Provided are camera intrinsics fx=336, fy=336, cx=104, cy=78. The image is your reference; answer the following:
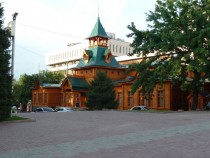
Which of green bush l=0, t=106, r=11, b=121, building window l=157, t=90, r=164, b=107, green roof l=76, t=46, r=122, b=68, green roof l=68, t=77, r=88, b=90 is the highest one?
green roof l=76, t=46, r=122, b=68

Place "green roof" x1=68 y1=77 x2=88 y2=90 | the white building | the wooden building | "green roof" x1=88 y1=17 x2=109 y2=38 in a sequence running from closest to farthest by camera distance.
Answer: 1. the wooden building
2. "green roof" x1=68 y1=77 x2=88 y2=90
3. "green roof" x1=88 y1=17 x2=109 y2=38
4. the white building

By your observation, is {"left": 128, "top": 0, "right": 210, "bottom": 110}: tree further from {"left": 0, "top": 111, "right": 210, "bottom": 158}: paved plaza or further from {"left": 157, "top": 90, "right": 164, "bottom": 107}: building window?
{"left": 0, "top": 111, "right": 210, "bottom": 158}: paved plaza

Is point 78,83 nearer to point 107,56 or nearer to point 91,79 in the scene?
point 91,79

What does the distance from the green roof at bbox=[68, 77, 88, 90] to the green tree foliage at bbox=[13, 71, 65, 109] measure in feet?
47.6

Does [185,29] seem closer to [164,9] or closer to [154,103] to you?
[164,9]

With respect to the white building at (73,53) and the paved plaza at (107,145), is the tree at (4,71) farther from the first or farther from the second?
the white building at (73,53)

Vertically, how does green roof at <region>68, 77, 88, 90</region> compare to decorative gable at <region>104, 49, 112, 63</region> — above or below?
below

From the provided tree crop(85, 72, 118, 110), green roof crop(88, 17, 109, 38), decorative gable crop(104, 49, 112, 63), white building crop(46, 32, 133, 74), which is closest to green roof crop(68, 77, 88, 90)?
decorative gable crop(104, 49, 112, 63)

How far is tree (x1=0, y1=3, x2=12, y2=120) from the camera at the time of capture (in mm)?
20578

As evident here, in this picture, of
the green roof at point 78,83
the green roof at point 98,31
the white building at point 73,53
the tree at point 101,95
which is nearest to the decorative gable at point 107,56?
the green roof at point 98,31

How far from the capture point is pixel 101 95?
5084 cm

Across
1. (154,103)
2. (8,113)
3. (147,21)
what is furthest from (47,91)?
(8,113)

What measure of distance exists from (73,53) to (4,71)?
131314 millimetres

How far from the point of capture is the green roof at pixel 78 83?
2544 inches
